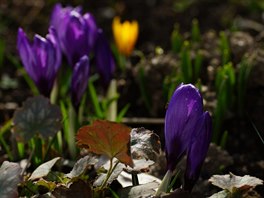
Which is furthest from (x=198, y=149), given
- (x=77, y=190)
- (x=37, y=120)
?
(x=37, y=120)

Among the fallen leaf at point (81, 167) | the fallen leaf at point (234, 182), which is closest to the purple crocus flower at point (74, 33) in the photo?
the fallen leaf at point (81, 167)

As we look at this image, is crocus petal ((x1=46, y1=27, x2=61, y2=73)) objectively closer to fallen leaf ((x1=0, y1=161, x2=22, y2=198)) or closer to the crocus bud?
the crocus bud

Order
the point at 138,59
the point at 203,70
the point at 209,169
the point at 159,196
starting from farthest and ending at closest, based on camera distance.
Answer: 1. the point at 138,59
2. the point at 203,70
3. the point at 209,169
4. the point at 159,196

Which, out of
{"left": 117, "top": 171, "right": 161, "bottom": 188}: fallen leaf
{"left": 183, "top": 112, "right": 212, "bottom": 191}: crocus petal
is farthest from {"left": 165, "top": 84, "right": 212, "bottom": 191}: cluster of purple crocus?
{"left": 117, "top": 171, "right": 161, "bottom": 188}: fallen leaf

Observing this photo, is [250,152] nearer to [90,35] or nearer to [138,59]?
[90,35]

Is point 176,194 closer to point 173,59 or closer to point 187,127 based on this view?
point 187,127

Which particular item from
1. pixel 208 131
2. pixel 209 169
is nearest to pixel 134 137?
pixel 208 131
